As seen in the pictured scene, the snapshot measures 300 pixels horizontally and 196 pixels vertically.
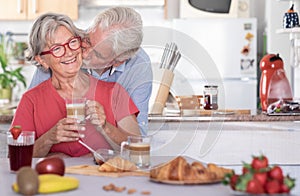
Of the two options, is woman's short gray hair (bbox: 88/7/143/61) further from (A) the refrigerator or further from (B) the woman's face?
(A) the refrigerator

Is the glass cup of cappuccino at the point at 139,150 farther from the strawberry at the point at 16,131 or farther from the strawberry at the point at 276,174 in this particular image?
the strawberry at the point at 276,174

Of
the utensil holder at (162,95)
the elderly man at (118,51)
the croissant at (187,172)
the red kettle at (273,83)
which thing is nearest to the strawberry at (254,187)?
the croissant at (187,172)

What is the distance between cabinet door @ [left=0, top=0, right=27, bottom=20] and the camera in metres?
5.73

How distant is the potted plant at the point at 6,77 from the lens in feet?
18.0

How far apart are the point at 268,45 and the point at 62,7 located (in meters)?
1.91

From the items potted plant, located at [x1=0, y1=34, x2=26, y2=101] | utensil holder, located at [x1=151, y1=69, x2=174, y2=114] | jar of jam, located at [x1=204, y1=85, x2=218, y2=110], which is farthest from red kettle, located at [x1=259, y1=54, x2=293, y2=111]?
potted plant, located at [x1=0, y1=34, x2=26, y2=101]

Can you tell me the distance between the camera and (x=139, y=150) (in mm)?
2111

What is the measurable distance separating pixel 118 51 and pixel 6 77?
334 centimetres

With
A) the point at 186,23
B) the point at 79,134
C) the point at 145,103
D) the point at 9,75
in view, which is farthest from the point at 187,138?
the point at 9,75

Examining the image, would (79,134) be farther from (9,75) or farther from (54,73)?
(9,75)

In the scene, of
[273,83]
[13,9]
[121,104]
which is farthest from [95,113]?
[13,9]

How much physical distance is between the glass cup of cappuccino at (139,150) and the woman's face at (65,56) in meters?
0.44

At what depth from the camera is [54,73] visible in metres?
2.47

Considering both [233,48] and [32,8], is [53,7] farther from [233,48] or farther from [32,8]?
[233,48]
